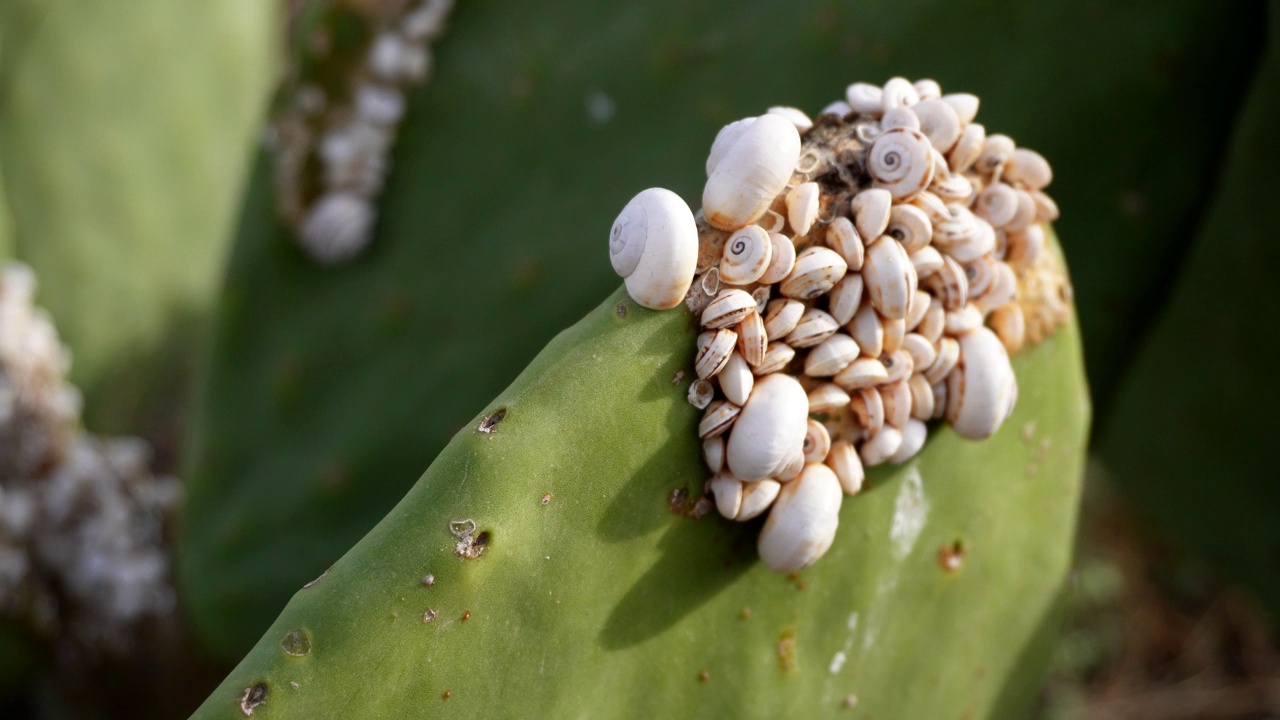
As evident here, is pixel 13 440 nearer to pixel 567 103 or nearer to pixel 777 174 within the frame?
pixel 567 103

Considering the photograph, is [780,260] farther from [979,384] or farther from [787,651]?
[787,651]

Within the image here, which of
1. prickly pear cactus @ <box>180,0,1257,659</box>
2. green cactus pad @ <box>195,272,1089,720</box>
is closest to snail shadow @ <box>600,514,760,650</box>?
green cactus pad @ <box>195,272,1089,720</box>

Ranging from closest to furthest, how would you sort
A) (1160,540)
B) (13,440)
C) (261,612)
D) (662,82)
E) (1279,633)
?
(662,82), (261,612), (13,440), (1279,633), (1160,540)

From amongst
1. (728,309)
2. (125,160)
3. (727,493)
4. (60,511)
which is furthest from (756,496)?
(125,160)

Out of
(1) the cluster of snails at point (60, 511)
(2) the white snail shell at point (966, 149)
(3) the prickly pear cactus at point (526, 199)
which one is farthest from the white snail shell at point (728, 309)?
(1) the cluster of snails at point (60, 511)

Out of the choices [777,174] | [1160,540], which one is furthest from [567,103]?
[1160,540]

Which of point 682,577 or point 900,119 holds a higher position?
point 900,119

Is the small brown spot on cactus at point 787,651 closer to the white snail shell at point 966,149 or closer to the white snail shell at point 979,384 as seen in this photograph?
the white snail shell at point 979,384
